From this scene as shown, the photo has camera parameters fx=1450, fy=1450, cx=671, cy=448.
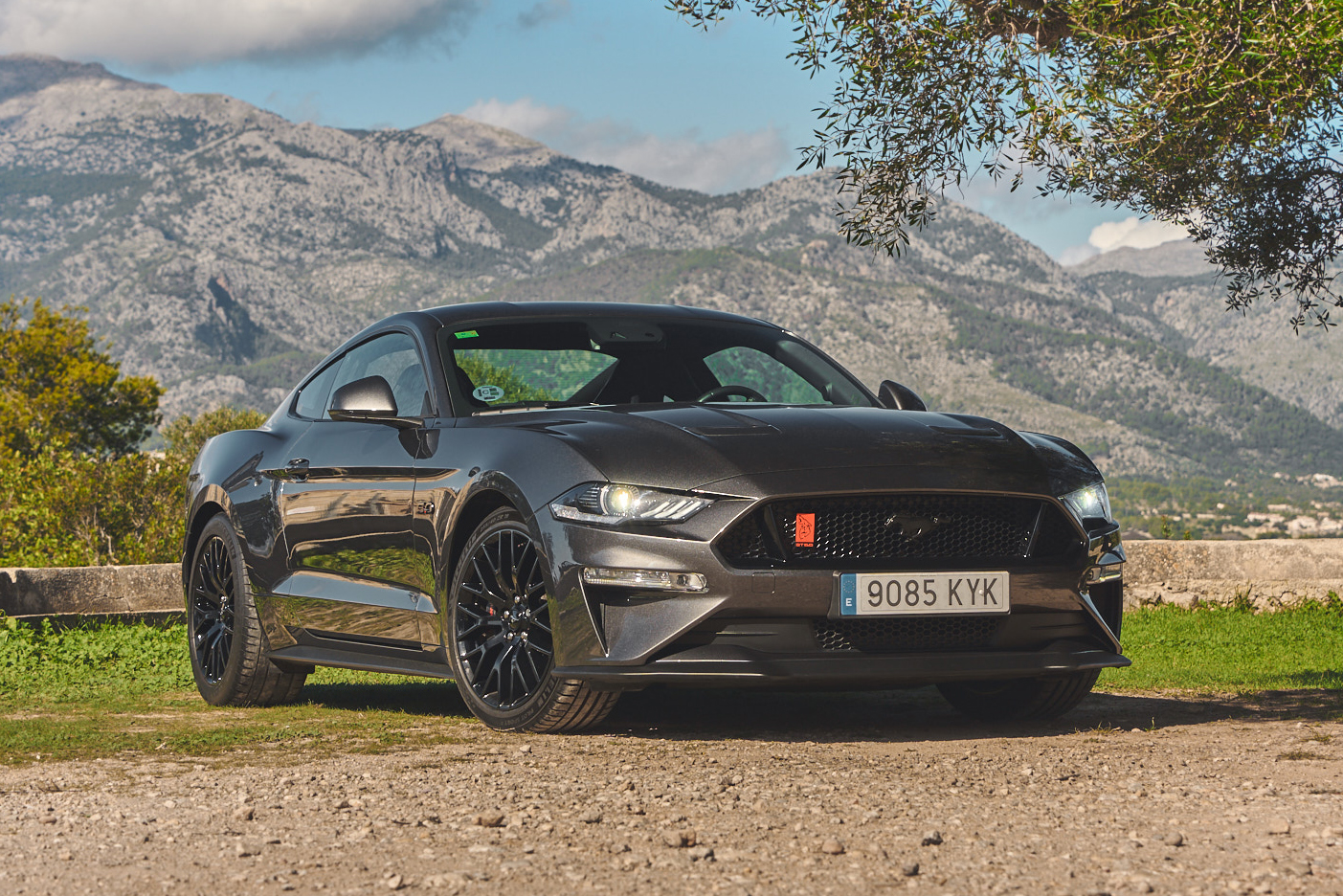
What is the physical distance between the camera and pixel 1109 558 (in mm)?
5180

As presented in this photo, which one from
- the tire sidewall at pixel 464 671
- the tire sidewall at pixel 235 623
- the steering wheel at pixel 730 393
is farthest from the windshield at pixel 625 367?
the tire sidewall at pixel 235 623

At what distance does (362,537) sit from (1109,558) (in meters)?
2.86

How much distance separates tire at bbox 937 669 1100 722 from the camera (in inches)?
219

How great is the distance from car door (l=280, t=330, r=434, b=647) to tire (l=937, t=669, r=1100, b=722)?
2.15 metres

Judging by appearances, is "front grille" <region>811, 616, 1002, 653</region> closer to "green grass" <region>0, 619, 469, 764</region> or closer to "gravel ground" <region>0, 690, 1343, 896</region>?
"gravel ground" <region>0, 690, 1343, 896</region>

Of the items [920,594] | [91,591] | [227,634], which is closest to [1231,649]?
[920,594]

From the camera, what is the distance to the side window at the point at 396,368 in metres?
5.95

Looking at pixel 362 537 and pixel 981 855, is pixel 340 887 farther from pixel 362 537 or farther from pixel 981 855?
pixel 362 537

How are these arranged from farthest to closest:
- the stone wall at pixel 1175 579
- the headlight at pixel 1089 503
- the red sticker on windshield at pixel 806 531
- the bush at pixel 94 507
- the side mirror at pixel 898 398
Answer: the bush at pixel 94 507, the stone wall at pixel 1175 579, the side mirror at pixel 898 398, the headlight at pixel 1089 503, the red sticker on windshield at pixel 806 531

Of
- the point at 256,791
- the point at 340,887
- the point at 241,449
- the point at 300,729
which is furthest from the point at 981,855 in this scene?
the point at 241,449

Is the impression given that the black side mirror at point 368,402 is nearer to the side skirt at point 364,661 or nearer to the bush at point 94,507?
the side skirt at point 364,661

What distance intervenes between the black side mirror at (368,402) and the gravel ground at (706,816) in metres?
1.24

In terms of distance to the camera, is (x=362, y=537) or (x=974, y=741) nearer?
(x=974, y=741)

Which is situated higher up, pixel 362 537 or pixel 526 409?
pixel 526 409
